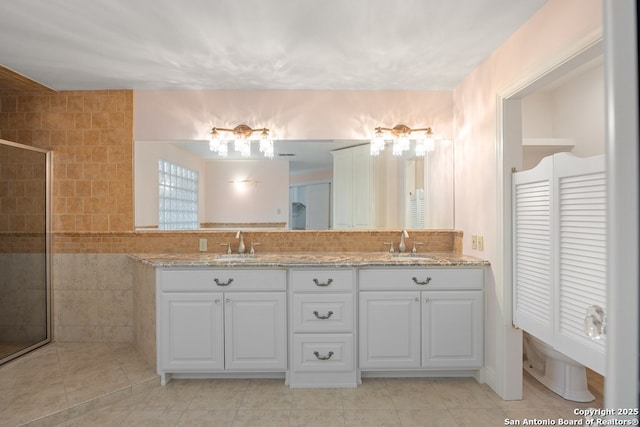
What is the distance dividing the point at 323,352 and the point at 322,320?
0.72ft

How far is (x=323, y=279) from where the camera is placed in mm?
2586

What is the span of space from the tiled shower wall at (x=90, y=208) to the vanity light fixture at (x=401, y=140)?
81 cm

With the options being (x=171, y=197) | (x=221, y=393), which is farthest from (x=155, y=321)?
(x=171, y=197)

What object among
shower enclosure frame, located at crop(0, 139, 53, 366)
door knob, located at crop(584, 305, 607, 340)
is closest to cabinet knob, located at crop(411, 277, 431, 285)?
door knob, located at crop(584, 305, 607, 340)

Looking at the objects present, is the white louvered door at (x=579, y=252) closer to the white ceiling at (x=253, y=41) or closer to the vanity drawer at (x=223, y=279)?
the white ceiling at (x=253, y=41)

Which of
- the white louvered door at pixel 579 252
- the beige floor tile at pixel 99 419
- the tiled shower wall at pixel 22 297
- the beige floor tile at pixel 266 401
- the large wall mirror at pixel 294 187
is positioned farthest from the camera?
the large wall mirror at pixel 294 187

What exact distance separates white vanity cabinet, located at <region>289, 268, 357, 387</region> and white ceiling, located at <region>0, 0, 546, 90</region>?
4.88 feet

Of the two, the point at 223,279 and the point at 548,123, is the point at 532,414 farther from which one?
the point at 548,123

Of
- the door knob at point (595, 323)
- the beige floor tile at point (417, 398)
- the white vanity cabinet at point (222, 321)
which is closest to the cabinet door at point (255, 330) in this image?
the white vanity cabinet at point (222, 321)

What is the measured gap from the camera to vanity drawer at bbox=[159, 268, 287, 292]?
259cm

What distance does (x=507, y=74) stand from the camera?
7.75 ft

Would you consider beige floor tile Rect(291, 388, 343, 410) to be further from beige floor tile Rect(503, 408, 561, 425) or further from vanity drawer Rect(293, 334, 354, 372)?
beige floor tile Rect(503, 408, 561, 425)

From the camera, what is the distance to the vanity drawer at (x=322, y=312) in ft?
8.48

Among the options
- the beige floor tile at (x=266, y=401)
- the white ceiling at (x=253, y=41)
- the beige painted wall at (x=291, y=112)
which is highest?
the white ceiling at (x=253, y=41)
